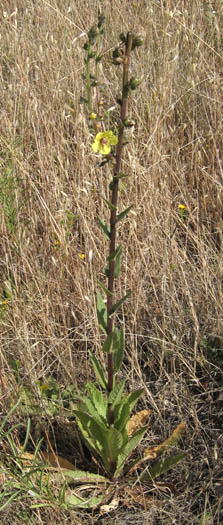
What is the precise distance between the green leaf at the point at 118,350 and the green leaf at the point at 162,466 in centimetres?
35

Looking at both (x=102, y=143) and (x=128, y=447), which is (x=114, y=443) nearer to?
(x=128, y=447)

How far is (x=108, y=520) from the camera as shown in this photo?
165 centimetres

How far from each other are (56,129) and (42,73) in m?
0.56

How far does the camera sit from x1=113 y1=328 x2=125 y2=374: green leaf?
161 centimetres

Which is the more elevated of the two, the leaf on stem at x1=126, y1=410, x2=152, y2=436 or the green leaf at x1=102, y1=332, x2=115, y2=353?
the green leaf at x1=102, y1=332, x2=115, y2=353

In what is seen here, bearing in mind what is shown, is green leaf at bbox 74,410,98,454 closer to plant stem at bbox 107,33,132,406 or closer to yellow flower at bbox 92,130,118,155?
plant stem at bbox 107,33,132,406

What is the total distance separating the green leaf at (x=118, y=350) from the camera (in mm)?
1605

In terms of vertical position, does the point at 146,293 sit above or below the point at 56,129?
below

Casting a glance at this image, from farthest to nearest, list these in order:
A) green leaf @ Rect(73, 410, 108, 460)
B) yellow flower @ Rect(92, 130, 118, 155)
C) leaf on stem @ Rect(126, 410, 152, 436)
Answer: leaf on stem @ Rect(126, 410, 152, 436) → green leaf @ Rect(73, 410, 108, 460) → yellow flower @ Rect(92, 130, 118, 155)

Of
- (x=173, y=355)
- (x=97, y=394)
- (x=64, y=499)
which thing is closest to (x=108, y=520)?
(x=64, y=499)

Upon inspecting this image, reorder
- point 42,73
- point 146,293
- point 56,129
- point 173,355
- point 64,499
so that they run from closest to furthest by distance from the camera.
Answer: point 64,499 → point 173,355 → point 146,293 → point 56,129 → point 42,73

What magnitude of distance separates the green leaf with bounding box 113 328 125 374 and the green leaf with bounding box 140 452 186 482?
35cm

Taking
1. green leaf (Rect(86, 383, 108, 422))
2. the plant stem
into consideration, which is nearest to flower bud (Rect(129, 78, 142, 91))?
the plant stem

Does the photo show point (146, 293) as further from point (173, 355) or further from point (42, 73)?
point (42, 73)
